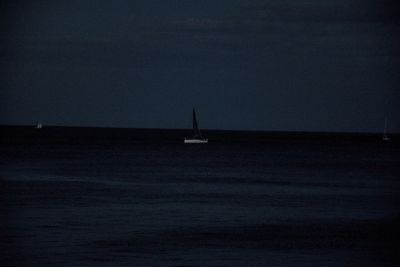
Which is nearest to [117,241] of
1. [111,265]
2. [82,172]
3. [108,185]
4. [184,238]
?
[184,238]

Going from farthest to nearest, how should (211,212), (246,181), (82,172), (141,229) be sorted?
(82,172) < (246,181) < (211,212) < (141,229)

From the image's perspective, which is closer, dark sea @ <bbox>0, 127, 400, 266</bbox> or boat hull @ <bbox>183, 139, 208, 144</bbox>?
dark sea @ <bbox>0, 127, 400, 266</bbox>

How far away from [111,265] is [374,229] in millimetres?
13777

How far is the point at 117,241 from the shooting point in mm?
31281

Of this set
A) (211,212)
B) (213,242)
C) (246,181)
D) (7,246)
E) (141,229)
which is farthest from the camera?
(246,181)

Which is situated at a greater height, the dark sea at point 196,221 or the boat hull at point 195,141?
the boat hull at point 195,141

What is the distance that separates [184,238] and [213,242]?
135 cm

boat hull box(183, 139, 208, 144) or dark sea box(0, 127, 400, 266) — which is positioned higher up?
boat hull box(183, 139, 208, 144)

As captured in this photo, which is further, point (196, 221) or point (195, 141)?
point (195, 141)

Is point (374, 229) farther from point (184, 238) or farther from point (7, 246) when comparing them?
point (7, 246)

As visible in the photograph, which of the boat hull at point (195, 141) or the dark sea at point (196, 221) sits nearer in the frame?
the dark sea at point (196, 221)

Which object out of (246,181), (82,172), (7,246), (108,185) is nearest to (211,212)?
(7,246)

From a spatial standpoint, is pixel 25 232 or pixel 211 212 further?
pixel 211 212

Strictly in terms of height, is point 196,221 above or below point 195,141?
below
